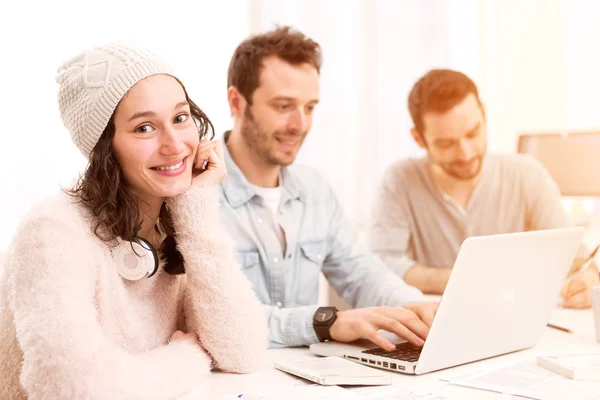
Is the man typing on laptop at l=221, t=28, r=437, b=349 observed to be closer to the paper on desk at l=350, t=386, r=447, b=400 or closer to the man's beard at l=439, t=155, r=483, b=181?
the man's beard at l=439, t=155, r=483, b=181

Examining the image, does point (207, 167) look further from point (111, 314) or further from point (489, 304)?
point (489, 304)

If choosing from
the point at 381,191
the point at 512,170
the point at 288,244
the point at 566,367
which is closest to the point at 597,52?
the point at 512,170

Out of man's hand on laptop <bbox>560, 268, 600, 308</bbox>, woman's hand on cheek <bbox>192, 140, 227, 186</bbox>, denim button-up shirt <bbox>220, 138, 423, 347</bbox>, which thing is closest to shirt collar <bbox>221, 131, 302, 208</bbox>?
denim button-up shirt <bbox>220, 138, 423, 347</bbox>

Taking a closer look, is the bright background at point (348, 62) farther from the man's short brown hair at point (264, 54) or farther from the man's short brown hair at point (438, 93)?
the man's short brown hair at point (438, 93)

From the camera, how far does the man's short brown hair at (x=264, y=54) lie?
6.99ft

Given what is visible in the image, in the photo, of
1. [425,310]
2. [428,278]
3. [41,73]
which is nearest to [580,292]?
[428,278]

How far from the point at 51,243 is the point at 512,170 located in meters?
1.97

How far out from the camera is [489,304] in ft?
4.31

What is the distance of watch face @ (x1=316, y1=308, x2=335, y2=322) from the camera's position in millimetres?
1512

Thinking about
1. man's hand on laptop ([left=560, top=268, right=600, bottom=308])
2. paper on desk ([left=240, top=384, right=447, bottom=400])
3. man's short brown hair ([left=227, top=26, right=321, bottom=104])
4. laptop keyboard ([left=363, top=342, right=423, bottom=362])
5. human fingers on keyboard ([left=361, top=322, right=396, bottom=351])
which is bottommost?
man's hand on laptop ([left=560, top=268, right=600, bottom=308])

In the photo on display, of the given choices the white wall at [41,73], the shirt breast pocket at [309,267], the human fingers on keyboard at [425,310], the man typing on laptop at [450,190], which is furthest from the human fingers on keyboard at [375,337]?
the white wall at [41,73]

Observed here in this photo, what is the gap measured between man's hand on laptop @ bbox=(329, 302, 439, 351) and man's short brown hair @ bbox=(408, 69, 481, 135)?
3.79ft

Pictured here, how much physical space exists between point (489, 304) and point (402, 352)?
0.65ft

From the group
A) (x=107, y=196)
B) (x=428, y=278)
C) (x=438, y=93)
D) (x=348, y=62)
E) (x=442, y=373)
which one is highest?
(x=348, y=62)
